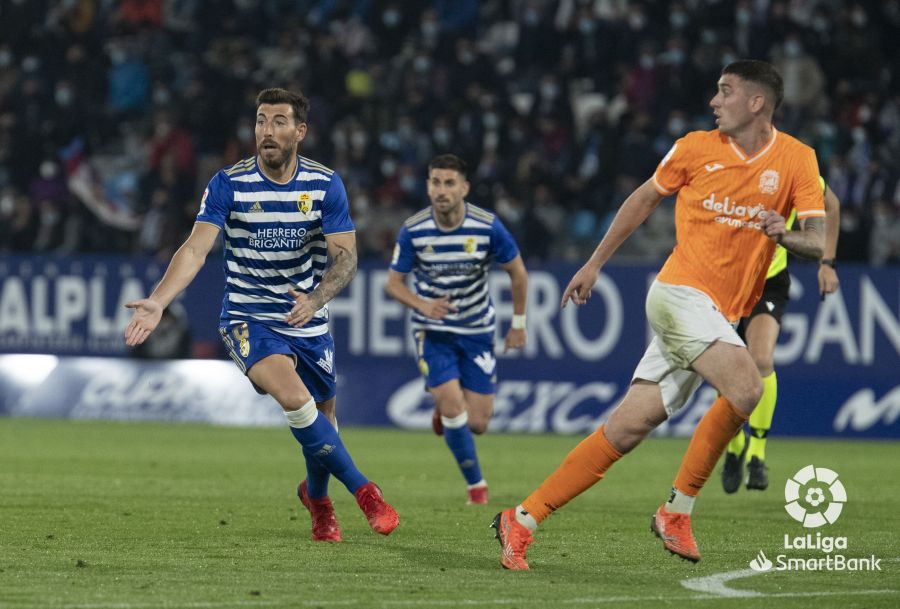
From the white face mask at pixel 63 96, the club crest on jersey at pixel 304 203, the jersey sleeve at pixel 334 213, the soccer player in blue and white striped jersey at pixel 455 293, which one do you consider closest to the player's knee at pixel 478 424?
the soccer player in blue and white striped jersey at pixel 455 293

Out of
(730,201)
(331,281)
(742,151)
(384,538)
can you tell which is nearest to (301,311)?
(331,281)

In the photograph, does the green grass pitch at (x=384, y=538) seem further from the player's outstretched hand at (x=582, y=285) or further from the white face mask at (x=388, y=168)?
the white face mask at (x=388, y=168)

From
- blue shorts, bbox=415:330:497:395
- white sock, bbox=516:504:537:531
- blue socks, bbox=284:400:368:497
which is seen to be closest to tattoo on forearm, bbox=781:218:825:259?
white sock, bbox=516:504:537:531

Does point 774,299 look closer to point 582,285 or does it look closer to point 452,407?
point 452,407

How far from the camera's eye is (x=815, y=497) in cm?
1135

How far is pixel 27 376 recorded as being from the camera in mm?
19219

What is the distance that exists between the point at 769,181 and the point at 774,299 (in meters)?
3.22

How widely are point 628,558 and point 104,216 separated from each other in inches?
632

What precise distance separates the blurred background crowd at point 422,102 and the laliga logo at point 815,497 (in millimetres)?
5986

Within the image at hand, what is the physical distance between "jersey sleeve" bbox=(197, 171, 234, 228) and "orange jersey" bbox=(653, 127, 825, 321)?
224 cm

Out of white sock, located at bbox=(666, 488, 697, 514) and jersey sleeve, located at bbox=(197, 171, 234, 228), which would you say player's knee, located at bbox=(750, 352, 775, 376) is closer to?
white sock, located at bbox=(666, 488, 697, 514)

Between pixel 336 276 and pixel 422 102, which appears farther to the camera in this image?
pixel 422 102

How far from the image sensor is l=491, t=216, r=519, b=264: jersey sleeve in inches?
445

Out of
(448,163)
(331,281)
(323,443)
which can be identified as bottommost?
(323,443)
